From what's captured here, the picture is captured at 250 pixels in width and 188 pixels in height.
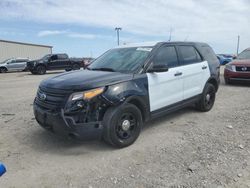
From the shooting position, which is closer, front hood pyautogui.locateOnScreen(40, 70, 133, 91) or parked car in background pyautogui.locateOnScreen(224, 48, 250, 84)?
front hood pyautogui.locateOnScreen(40, 70, 133, 91)

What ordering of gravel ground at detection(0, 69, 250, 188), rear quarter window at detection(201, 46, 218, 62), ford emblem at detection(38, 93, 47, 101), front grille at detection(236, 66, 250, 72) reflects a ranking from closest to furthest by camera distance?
1. gravel ground at detection(0, 69, 250, 188)
2. ford emblem at detection(38, 93, 47, 101)
3. rear quarter window at detection(201, 46, 218, 62)
4. front grille at detection(236, 66, 250, 72)

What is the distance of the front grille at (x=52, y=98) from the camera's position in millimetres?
3822

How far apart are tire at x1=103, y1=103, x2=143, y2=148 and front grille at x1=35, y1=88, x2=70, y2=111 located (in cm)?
69

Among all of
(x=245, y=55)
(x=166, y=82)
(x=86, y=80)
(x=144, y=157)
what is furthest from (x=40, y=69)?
(x=144, y=157)

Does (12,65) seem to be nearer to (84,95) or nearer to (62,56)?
(62,56)

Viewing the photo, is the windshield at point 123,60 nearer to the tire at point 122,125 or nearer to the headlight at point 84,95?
the tire at point 122,125

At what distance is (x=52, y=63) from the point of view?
76.6 feet

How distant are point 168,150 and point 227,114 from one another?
108 inches

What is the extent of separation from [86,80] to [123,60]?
116 cm

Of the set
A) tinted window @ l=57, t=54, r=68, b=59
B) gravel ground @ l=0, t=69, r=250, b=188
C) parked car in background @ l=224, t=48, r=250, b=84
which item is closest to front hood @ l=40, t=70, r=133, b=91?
gravel ground @ l=0, t=69, r=250, b=188

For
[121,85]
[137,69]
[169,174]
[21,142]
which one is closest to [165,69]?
[137,69]

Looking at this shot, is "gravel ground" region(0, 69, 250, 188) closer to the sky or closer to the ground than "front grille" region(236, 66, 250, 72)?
closer to the ground

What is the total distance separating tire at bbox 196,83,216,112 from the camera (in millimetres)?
6168

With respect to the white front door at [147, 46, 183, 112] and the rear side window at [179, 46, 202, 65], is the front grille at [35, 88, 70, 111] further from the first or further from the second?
the rear side window at [179, 46, 202, 65]
